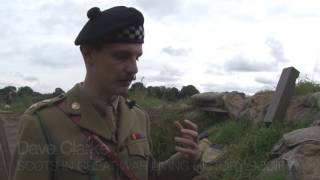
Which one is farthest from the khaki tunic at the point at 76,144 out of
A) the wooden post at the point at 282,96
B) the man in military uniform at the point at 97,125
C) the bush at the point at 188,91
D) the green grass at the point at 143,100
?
the bush at the point at 188,91

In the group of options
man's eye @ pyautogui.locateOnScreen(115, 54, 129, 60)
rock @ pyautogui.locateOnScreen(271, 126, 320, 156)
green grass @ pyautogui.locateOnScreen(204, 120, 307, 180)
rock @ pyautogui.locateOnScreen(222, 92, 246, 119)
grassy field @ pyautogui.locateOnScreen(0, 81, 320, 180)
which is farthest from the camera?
rock @ pyautogui.locateOnScreen(222, 92, 246, 119)

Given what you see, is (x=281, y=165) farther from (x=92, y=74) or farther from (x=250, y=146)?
(x=92, y=74)

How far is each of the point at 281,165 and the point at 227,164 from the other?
1.10 metres

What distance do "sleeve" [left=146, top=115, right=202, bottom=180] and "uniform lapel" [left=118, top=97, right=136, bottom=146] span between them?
0.67 ft

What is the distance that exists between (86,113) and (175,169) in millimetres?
484

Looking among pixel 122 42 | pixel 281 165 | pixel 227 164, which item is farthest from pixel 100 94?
pixel 227 164

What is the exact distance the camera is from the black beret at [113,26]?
2.02 m

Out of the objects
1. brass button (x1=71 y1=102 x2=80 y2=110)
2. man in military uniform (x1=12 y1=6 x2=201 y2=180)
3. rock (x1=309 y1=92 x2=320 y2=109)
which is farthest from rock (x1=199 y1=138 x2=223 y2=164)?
brass button (x1=71 y1=102 x2=80 y2=110)

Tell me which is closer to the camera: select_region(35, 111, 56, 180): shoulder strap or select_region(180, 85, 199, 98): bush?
select_region(35, 111, 56, 180): shoulder strap

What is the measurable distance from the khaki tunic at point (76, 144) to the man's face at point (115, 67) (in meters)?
0.14

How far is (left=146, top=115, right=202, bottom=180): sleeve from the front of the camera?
7.08 ft

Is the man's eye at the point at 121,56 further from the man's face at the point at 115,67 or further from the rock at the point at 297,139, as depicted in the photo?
the rock at the point at 297,139

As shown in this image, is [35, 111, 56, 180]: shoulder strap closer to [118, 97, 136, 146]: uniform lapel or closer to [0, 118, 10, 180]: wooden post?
[118, 97, 136, 146]: uniform lapel

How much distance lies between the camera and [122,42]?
2.05 m
